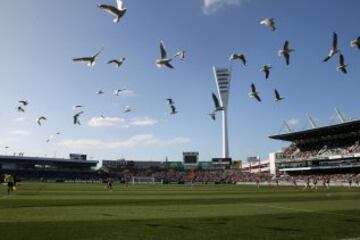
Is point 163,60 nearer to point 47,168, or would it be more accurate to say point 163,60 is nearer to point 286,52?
point 286,52

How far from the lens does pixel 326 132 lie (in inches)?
4715

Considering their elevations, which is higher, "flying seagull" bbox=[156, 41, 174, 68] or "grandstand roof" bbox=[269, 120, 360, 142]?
"grandstand roof" bbox=[269, 120, 360, 142]

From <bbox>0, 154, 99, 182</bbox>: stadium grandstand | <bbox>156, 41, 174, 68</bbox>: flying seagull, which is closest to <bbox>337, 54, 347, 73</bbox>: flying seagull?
<bbox>156, 41, 174, 68</bbox>: flying seagull

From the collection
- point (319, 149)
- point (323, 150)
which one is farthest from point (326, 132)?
point (319, 149)

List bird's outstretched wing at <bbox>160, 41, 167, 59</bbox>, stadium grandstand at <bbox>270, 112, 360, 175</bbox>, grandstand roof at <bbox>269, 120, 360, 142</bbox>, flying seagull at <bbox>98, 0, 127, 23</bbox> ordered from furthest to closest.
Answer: grandstand roof at <bbox>269, 120, 360, 142</bbox> → stadium grandstand at <bbox>270, 112, 360, 175</bbox> → bird's outstretched wing at <bbox>160, 41, 167, 59</bbox> → flying seagull at <bbox>98, 0, 127, 23</bbox>

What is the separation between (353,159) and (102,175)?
355 ft

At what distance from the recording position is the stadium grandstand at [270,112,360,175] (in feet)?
349

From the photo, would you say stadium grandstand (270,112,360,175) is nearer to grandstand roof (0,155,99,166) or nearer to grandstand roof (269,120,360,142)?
grandstand roof (269,120,360,142)

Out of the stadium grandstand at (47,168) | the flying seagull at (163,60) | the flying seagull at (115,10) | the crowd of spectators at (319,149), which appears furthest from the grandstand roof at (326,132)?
the flying seagull at (115,10)

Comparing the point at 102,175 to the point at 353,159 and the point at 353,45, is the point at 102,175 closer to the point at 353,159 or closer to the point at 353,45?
the point at 353,159

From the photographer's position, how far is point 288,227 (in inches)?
685

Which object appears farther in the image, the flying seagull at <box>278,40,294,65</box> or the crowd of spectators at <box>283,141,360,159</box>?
the crowd of spectators at <box>283,141,360,159</box>

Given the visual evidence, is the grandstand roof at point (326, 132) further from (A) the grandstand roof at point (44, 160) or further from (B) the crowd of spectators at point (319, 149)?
(A) the grandstand roof at point (44, 160)

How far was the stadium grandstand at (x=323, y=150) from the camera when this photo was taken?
106500 mm
